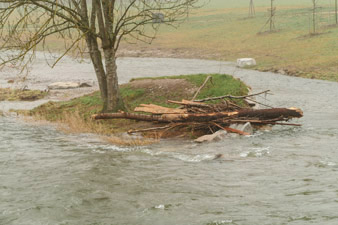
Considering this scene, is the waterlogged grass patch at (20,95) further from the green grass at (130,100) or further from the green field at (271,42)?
the green field at (271,42)

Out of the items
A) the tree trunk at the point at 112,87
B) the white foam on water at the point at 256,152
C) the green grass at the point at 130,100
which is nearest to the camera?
the white foam on water at the point at 256,152

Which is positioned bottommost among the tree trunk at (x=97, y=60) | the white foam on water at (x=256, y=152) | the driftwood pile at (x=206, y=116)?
the white foam on water at (x=256, y=152)

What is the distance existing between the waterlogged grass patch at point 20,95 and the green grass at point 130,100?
603 cm

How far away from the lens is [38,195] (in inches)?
363

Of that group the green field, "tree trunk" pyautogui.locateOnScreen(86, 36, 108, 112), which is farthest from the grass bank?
the green field

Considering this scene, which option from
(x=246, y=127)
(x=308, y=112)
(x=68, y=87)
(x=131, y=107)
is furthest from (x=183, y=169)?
(x=68, y=87)

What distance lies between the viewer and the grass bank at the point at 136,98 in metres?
17.0

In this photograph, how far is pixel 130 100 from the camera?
19109 millimetres

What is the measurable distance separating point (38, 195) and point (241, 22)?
211ft

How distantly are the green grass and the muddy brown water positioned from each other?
1.45 m

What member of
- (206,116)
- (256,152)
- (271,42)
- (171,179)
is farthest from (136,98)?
(271,42)

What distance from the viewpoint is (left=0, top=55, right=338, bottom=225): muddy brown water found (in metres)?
7.97

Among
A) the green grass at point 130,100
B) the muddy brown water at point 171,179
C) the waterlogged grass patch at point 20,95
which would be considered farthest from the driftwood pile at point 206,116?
the waterlogged grass patch at point 20,95

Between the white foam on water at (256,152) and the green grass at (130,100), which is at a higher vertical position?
the green grass at (130,100)
